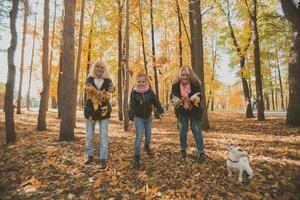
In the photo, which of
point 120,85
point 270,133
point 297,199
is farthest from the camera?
point 120,85

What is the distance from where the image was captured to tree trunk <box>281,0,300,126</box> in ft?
33.0

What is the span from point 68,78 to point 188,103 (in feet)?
14.1

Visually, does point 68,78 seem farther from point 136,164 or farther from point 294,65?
point 294,65

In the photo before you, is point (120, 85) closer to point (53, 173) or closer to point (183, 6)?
point (183, 6)

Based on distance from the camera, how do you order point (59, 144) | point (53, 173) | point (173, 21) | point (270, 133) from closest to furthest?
point (53, 173), point (59, 144), point (270, 133), point (173, 21)

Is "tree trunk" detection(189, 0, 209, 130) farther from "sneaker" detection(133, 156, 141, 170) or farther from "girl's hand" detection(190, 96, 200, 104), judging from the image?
"sneaker" detection(133, 156, 141, 170)

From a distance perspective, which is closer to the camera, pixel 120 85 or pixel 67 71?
pixel 67 71

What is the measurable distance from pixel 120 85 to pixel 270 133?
9.02 metres

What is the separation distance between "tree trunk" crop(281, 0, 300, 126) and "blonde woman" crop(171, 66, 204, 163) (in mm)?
5867

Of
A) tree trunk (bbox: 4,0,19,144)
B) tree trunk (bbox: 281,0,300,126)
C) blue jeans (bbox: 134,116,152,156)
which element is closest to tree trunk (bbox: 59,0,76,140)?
tree trunk (bbox: 4,0,19,144)

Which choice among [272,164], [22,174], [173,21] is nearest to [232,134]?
[272,164]

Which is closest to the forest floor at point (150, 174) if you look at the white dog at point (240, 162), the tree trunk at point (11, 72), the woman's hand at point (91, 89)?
the white dog at point (240, 162)

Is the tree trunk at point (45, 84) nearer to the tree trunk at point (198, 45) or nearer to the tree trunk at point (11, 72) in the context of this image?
the tree trunk at point (11, 72)

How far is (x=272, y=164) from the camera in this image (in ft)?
19.7
